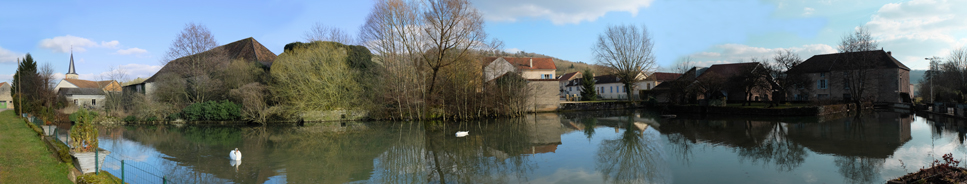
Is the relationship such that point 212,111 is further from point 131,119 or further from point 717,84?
point 717,84

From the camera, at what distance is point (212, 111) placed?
23453 mm

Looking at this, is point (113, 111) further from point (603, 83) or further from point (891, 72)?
point (891, 72)

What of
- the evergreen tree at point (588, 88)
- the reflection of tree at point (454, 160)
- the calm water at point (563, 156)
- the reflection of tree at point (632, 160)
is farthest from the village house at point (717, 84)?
the reflection of tree at point (454, 160)

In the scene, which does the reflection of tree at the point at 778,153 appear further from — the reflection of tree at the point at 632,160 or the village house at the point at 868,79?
the village house at the point at 868,79

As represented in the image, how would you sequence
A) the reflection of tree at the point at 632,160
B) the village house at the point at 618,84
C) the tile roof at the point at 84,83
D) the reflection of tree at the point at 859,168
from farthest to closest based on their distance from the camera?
the tile roof at the point at 84,83
the village house at the point at 618,84
the reflection of tree at the point at 632,160
the reflection of tree at the point at 859,168

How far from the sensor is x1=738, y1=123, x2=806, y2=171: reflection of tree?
878cm

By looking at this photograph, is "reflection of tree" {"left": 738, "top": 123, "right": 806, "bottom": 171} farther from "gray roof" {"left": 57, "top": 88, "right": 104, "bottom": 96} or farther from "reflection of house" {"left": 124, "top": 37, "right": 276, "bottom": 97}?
"gray roof" {"left": 57, "top": 88, "right": 104, "bottom": 96}

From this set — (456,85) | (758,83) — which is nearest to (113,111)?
(456,85)

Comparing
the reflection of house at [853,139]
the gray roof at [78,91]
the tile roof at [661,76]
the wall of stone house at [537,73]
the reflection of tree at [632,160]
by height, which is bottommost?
the reflection of tree at [632,160]

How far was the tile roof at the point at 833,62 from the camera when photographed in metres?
31.2

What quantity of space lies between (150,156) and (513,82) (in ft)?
58.7

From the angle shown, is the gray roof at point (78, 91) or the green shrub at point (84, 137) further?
the gray roof at point (78, 91)

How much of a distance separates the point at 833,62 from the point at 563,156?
115ft

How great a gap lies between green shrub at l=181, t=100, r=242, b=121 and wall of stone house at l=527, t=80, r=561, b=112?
18.2 m
